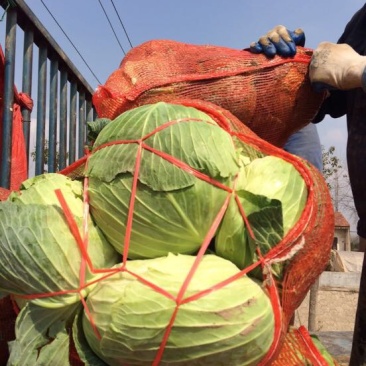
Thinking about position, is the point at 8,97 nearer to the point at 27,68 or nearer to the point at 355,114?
the point at 27,68

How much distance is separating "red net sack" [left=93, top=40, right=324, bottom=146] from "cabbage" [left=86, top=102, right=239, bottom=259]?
0.49m

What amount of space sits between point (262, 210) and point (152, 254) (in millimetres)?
349

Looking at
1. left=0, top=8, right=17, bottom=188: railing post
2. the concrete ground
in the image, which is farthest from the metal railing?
the concrete ground

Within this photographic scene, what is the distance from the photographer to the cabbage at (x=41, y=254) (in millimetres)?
1372

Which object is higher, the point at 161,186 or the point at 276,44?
the point at 276,44

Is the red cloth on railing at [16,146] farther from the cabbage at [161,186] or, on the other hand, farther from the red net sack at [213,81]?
the cabbage at [161,186]

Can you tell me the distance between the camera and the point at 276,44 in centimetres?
210

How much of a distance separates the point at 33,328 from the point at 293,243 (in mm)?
783

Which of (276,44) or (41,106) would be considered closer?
(276,44)

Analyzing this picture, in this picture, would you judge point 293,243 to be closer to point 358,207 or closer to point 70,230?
point 70,230

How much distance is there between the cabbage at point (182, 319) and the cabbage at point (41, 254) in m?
0.10

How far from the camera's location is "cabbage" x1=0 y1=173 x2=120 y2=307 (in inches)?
54.0

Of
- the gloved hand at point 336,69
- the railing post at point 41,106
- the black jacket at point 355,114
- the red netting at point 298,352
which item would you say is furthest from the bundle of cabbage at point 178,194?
the railing post at point 41,106

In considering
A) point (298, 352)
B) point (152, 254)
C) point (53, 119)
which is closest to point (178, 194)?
point (152, 254)
